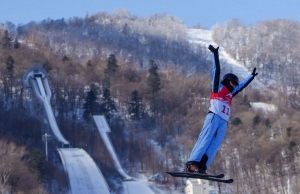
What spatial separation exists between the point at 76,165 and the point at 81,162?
0.48 meters

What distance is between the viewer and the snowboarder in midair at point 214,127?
502 centimetres

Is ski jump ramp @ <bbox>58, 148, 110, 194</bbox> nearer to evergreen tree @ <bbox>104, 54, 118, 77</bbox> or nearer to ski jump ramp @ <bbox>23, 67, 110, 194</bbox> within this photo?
ski jump ramp @ <bbox>23, 67, 110, 194</bbox>

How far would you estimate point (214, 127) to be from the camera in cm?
507

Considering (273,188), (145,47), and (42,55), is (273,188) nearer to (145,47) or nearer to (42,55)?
(42,55)

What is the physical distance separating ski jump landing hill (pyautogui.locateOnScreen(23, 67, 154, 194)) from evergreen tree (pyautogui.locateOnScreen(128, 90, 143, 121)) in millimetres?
2432

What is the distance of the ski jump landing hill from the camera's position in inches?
1163

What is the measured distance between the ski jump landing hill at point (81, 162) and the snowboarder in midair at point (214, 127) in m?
24.1

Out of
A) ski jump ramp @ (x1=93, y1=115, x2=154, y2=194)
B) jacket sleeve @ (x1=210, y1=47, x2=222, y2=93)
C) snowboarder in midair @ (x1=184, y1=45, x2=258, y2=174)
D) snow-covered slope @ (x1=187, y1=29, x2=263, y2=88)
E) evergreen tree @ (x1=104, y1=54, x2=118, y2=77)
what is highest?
snow-covered slope @ (x1=187, y1=29, x2=263, y2=88)

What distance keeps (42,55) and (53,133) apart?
1318 centimetres

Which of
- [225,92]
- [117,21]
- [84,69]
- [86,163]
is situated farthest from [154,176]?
[117,21]

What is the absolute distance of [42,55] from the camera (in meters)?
47.5

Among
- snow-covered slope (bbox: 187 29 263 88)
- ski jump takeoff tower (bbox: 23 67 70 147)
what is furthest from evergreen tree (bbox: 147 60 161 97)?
ski jump takeoff tower (bbox: 23 67 70 147)

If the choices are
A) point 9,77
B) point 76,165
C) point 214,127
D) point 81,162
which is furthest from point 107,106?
point 214,127

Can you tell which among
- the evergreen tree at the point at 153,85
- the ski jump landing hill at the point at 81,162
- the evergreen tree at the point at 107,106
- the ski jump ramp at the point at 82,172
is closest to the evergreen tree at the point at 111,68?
the evergreen tree at the point at 107,106
